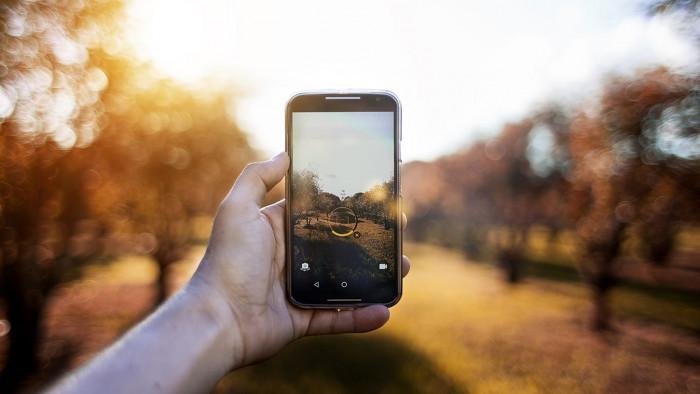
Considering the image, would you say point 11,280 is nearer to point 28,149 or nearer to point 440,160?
point 28,149

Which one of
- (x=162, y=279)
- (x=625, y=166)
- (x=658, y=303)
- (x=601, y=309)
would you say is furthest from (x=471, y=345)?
(x=162, y=279)

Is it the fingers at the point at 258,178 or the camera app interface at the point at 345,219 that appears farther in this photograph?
the camera app interface at the point at 345,219

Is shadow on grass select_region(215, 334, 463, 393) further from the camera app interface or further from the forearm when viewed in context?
the forearm

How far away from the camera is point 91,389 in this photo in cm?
249

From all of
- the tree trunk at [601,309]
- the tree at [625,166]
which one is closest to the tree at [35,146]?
the tree at [625,166]

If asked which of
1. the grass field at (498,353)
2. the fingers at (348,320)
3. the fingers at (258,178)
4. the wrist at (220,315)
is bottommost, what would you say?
the grass field at (498,353)

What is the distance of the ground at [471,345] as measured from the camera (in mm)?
9586

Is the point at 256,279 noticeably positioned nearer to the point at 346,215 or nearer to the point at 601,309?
the point at 346,215

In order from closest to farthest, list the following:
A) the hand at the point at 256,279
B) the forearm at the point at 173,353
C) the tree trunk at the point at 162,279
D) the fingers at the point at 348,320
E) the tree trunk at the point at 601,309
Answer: the forearm at the point at 173,353, the hand at the point at 256,279, the fingers at the point at 348,320, the tree trunk at the point at 601,309, the tree trunk at the point at 162,279

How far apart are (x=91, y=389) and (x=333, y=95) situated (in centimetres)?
275

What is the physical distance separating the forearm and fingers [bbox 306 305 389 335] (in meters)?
0.78

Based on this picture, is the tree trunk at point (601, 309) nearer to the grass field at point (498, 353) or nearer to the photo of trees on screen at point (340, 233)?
the grass field at point (498, 353)

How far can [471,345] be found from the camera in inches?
515

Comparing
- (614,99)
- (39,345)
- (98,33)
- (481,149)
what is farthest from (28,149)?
(481,149)
